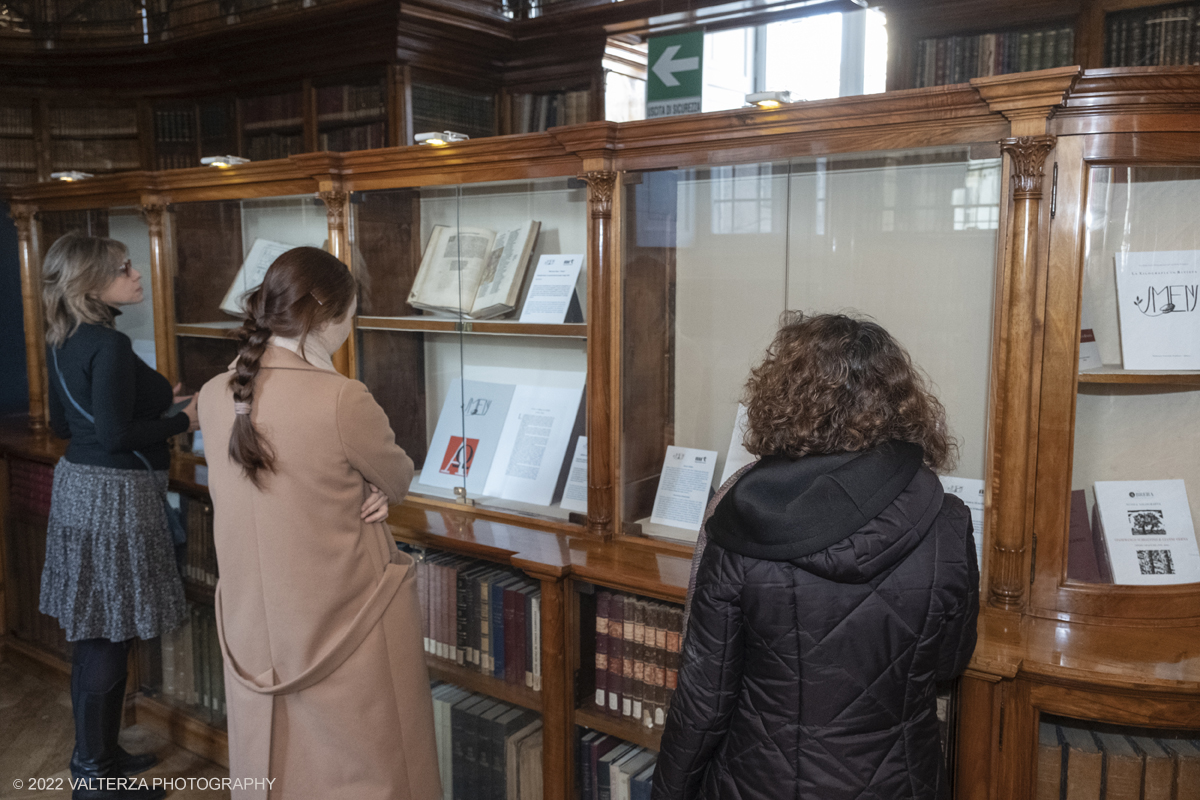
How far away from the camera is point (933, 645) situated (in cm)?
138

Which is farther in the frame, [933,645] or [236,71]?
[236,71]

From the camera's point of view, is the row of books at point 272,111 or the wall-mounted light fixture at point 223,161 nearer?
the wall-mounted light fixture at point 223,161

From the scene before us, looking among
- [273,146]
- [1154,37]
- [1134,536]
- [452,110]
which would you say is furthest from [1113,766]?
[273,146]

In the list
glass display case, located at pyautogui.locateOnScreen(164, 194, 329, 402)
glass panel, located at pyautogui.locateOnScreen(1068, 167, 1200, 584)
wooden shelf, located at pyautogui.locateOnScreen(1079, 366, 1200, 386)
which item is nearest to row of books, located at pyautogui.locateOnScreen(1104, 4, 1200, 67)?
glass panel, located at pyautogui.locateOnScreen(1068, 167, 1200, 584)

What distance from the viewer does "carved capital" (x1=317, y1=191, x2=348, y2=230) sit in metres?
2.75

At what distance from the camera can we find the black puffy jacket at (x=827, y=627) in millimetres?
1301

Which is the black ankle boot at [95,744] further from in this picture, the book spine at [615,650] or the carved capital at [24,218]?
the carved capital at [24,218]

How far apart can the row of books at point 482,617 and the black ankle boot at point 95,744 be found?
1.05 meters

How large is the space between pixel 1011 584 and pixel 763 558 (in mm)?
770

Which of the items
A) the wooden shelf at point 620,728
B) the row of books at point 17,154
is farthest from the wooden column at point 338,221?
the row of books at point 17,154

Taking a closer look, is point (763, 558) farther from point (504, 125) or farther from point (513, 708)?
point (504, 125)

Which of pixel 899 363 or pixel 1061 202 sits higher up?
pixel 1061 202

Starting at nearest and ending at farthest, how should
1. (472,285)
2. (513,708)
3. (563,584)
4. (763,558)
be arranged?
(763,558) < (563,584) < (513,708) < (472,285)

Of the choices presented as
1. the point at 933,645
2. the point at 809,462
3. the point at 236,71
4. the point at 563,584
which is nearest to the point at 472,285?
the point at 563,584
